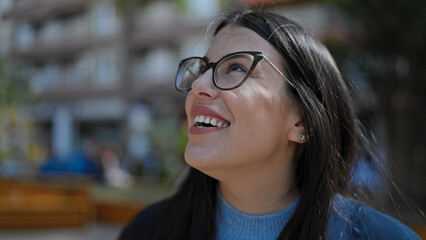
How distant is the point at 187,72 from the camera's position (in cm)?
171

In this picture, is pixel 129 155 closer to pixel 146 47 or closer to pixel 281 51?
pixel 146 47

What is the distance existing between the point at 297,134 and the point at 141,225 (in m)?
0.68

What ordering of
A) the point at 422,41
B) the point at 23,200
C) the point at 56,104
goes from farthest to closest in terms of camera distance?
the point at 56,104
the point at 23,200
the point at 422,41

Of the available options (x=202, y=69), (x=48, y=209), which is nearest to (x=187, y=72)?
(x=202, y=69)

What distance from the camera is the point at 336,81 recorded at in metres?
1.60

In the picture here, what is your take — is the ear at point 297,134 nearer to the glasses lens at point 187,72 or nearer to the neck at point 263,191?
the neck at point 263,191

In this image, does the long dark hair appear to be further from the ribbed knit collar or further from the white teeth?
the white teeth

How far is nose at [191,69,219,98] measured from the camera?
1.44 metres

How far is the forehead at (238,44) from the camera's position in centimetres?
149

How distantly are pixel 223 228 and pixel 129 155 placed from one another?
2077 cm

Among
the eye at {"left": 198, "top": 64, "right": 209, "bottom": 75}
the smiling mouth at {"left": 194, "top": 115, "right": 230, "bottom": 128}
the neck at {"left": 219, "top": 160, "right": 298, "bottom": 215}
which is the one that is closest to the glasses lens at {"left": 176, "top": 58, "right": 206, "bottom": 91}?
the eye at {"left": 198, "top": 64, "right": 209, "bottom": 75}

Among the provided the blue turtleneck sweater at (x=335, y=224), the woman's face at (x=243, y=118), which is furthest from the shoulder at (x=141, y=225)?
the woman's face at (x=243, y=118)

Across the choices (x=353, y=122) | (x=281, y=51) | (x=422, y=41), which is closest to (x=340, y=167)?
(x=353, y=122)

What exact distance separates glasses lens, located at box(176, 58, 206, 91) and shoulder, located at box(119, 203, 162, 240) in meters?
0.47
